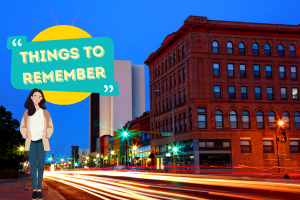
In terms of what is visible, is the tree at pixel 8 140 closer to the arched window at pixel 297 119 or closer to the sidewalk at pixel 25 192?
the sidewalk at pixel 25 192

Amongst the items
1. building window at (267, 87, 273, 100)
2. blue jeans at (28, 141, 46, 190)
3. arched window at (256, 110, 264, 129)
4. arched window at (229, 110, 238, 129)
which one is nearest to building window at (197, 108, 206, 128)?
arched window at (229, 110, 238, 129)

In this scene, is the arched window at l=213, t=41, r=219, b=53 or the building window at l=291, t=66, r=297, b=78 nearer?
the arched window at l=213, t=41, r=219, b=53

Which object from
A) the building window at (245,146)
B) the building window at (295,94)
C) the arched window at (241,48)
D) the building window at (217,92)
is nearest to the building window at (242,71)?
the arched window at (241,48)

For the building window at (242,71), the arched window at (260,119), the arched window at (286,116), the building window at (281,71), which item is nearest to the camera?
the arched window at (260,119)

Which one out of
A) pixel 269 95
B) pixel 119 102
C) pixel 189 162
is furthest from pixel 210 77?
pixel 119 102

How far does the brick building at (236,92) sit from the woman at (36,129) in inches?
2107

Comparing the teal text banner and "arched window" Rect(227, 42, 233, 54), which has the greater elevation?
"arched window" Rect(227, 42, 233, 54)

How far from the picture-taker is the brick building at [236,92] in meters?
57.7

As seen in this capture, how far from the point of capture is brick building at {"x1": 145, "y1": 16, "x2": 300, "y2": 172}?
5769cm

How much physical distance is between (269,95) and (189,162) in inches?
727

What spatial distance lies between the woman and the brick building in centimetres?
5352

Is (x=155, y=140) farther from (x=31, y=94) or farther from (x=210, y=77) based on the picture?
(x=31, y=94)

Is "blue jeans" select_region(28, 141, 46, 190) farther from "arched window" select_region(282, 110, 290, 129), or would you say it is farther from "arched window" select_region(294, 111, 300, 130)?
"arched window" select_region(294, 111, 300, 130)

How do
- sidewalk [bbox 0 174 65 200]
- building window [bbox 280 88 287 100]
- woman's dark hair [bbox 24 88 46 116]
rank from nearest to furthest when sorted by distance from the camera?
woman's dark hair [bbox 24 88 46 116]
sidewalk [bbox 0 174 65 200]
building window [bbox 280 88 287 100]
